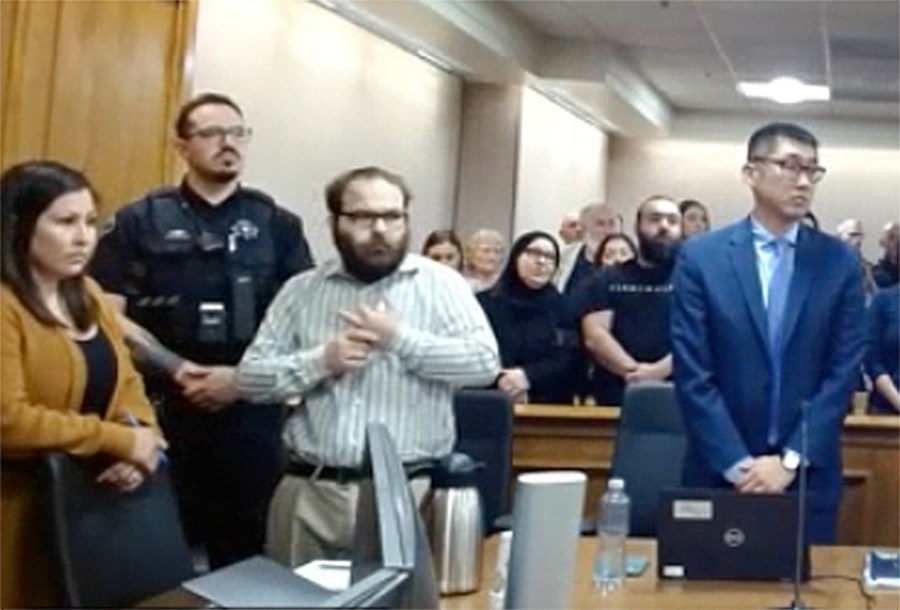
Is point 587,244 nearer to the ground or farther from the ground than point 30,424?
farther from the ground

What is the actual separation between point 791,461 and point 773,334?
0.97ft

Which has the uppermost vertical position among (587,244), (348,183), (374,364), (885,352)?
(587,244)

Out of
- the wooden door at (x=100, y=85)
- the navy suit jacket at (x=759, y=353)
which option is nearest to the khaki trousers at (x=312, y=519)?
the navy suit jacket at (x=759, y=353)

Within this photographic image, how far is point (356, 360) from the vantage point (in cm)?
276

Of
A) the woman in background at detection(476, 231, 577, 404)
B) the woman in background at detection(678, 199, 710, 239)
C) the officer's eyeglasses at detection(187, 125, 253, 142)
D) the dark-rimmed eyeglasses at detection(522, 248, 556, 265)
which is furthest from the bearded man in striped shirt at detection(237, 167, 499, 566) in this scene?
the woman in background at detection(678, 199, 710, 239)

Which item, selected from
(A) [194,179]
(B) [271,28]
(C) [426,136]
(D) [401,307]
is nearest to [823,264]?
(D) [401,307]

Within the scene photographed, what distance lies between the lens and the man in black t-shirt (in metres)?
5.01

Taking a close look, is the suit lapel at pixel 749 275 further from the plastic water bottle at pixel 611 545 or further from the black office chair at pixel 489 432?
the black office chair at pixel 489 432

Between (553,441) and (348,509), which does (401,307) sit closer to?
(348,509)

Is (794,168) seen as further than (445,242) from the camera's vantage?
No

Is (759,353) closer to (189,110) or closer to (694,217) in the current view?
(189,110)

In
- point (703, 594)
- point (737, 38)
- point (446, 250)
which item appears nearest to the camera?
point (703, 594)

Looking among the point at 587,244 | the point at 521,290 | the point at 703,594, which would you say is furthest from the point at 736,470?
the point at 587,244

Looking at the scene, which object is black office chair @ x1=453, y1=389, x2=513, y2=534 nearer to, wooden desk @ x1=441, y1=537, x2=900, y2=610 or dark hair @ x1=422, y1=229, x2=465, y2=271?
wooden desk @ x1=441, y1=537, x2=900, y2=610
